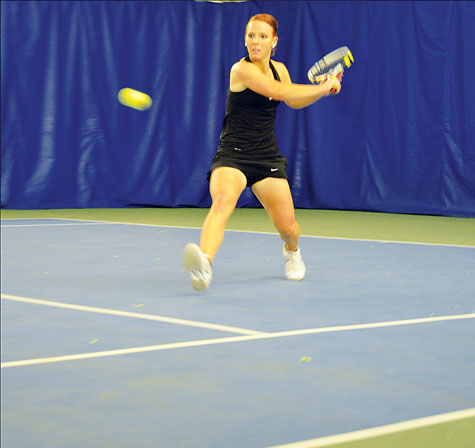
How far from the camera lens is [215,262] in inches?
247

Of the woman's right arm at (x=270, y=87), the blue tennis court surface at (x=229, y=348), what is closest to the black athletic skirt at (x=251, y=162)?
the woman's right arm at (x=270, y=87)

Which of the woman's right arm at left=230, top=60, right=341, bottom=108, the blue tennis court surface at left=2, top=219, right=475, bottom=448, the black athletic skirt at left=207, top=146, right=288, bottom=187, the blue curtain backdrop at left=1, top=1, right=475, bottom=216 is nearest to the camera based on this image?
the blue tennis court surface at left=2, top=219, right=475, bottom=448

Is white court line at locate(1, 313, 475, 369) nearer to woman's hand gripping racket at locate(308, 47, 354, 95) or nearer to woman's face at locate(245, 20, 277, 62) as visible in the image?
woman's hand gripping racket at locate(308, 47, 354, 95)

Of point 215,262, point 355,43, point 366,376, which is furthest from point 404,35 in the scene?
point 366,376

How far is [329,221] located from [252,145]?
4.47 m

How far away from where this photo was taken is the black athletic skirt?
16.8ft

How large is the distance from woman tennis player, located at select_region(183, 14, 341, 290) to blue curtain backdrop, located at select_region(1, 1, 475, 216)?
5152 mm

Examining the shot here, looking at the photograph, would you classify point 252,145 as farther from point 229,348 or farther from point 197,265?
point 229,348

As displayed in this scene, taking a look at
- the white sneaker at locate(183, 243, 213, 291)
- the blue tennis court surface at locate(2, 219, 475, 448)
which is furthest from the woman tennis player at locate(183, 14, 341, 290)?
the blue tennis court surface at locate(2, 219, 475, 448)

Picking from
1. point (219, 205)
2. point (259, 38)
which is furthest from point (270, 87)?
point (219, 205)

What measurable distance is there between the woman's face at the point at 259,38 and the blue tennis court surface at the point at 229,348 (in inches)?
48.7

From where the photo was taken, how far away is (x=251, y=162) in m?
5.13

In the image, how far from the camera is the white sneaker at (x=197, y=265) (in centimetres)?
477

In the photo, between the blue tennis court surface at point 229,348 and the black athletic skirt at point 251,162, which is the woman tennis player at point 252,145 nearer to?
the black athletic skirt at point 251,162
